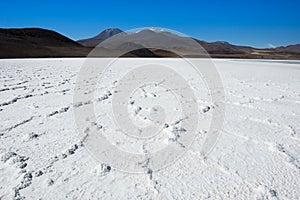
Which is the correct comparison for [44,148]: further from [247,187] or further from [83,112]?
[247,187]

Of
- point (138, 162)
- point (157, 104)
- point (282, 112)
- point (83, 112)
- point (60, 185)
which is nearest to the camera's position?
point (60, 185)

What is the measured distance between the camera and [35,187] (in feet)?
5.20

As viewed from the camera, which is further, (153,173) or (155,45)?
(155,45)

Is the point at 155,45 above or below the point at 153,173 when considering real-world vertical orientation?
below

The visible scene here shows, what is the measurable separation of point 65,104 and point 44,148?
1754 mm

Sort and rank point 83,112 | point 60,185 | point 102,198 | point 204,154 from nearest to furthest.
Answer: point 102,198 < point 60,185 < point 204,154 < point 83,112

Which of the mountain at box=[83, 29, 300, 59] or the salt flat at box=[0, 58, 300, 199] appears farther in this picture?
the mountain at box=[83, 29, 300, 59]

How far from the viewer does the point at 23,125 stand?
2.81 m

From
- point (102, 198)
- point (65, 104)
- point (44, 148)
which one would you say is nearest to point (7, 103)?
point (65, 104)

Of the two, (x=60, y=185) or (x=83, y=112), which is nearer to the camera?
(x=60, y=185)

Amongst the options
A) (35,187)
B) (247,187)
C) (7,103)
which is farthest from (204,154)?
(7,103)

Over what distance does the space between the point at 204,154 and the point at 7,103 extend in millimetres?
3227

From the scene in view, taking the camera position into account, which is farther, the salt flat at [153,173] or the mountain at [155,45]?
the mountain at [155,45]

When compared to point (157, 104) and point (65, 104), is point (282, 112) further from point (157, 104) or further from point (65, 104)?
point (65, 104)
